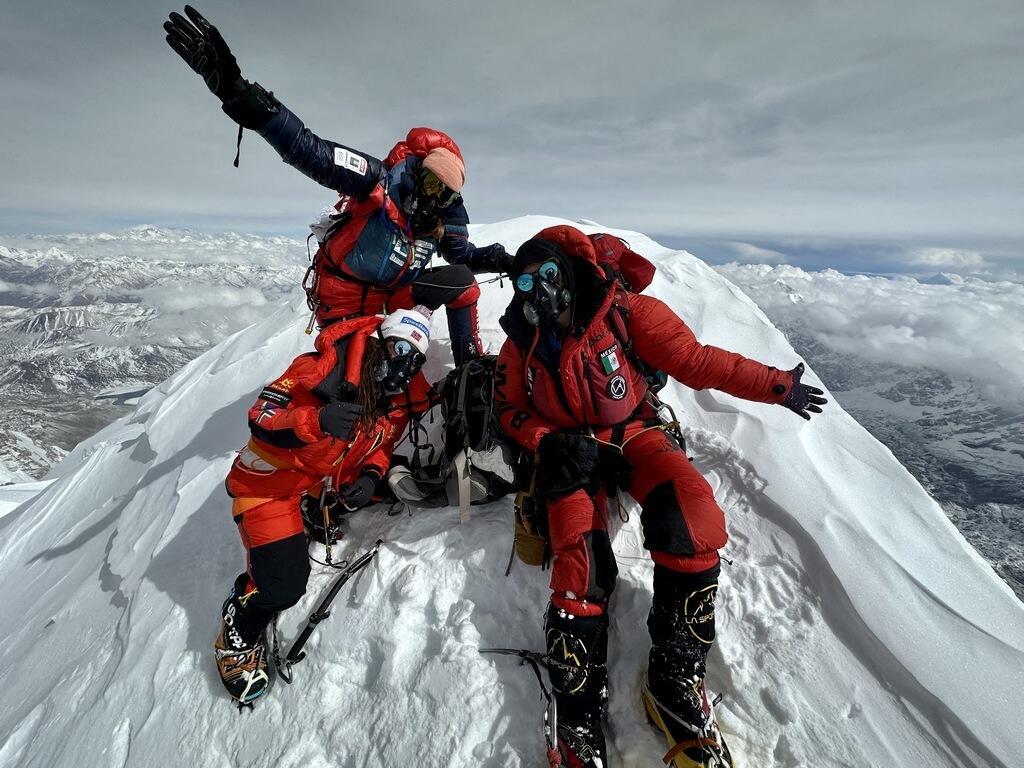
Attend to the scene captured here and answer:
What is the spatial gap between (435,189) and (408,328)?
5.17 feet

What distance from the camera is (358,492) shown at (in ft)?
14.3

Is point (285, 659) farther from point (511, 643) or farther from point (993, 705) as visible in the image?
point (993, 705)

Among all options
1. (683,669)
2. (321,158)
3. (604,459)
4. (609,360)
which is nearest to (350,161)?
(321,158)

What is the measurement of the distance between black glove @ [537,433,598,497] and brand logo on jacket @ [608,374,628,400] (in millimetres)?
433

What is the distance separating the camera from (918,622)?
3189 millimetres

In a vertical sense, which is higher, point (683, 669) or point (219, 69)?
point (219, 69)

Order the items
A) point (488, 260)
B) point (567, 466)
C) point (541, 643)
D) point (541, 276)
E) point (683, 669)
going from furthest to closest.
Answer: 1. point (488, 260)
2. point (541, 276)
3. point (567, 466)
4. point (541, 643)
5. point (683, 669)

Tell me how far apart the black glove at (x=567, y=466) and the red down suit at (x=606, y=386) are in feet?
0.30

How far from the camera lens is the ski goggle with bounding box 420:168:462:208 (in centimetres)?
459

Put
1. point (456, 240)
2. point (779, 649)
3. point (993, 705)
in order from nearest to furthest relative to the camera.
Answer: point (993, 705), point (779, 649), point (456, 240)

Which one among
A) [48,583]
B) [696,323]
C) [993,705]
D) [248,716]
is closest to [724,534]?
[993,705]

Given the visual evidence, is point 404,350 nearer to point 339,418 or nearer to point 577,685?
point 339,418

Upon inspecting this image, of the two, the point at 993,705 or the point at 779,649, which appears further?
the point at 779,649

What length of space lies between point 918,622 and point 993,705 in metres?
0.52
